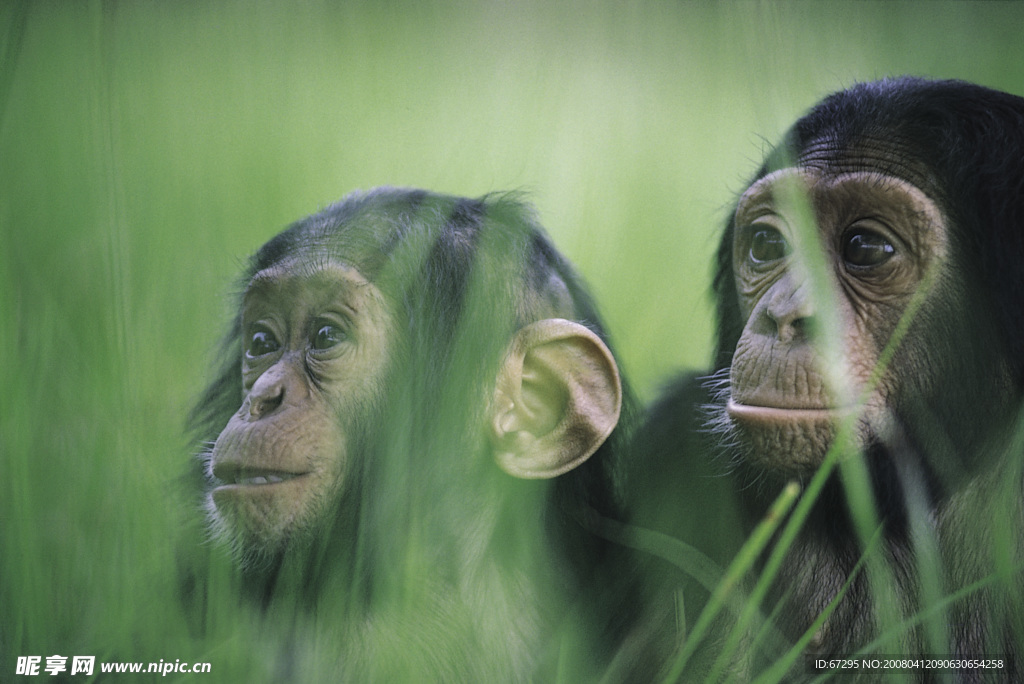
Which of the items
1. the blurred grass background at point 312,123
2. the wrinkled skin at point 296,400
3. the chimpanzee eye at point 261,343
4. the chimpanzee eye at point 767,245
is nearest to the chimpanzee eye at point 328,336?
the wrinkled skin at point 296,400

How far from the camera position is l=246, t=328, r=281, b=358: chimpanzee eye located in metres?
2.48

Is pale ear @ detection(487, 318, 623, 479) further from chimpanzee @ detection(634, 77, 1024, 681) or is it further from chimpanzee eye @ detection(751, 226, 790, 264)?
chimpanzee eye @ detection(751, 226, 790, 264)

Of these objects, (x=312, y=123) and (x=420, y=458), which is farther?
(x=312, y=123)

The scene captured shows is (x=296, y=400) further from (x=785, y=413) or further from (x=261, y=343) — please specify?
(x=785, y=413)

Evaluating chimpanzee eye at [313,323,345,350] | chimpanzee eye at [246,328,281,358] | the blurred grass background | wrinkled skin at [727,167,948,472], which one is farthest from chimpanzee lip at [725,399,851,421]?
chimpanzee eye at [246,328,281,358]

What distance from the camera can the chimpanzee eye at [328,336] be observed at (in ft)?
7.77

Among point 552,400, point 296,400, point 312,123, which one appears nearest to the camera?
point 296,400

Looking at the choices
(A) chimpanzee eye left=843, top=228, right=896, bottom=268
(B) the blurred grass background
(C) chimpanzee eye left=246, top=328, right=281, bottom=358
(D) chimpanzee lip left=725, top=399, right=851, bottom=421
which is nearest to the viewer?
(D) chimpanzee lip left=725, top=399, right=851, bottom=421

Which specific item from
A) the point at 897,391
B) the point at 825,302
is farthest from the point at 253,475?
the point at 897,391

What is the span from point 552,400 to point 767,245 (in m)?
0.77

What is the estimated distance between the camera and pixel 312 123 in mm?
3064

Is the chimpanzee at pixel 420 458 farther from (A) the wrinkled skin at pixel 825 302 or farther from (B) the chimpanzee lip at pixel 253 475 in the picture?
(A) the wrinkled skin at pixel 825 302

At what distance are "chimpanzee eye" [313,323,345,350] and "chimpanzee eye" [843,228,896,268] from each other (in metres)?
1.36

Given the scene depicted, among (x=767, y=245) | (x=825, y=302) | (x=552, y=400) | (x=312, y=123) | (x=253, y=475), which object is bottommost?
(x=253, y=475)
